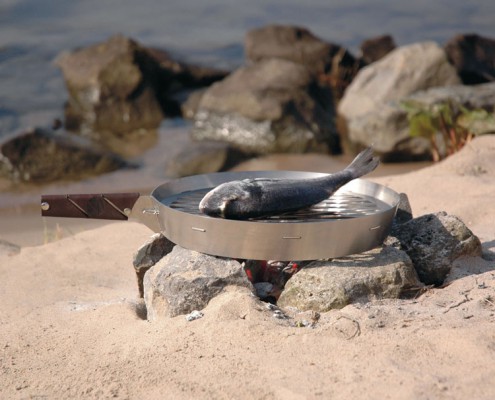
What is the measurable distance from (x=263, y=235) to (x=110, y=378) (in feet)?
3.22

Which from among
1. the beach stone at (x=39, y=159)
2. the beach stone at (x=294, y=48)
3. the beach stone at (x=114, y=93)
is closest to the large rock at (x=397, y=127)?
the beach stone at (x=294, y=48)

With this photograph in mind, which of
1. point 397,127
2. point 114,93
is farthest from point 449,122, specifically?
point 114,93

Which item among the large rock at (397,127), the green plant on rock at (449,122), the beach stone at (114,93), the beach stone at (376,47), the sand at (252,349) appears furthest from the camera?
the beach stone at (376,47)

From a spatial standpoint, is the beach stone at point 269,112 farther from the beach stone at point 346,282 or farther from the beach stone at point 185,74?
the beach stone at point 346,282

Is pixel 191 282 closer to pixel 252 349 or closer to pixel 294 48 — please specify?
pixel 252 349

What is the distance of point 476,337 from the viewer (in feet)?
10.1

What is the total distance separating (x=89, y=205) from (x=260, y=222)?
1.07 meters

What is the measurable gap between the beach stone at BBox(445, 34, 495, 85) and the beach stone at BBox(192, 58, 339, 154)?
2.18 m

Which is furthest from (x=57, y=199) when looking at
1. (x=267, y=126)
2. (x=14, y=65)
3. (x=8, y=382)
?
(x=14, y=65)

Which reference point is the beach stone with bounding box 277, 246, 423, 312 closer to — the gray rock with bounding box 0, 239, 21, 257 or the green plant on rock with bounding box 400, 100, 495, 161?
the gray rock with bounding box 0, 239, 21, 257

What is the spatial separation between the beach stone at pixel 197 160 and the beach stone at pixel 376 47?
450cm

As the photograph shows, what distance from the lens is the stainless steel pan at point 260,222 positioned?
3387 millimetres

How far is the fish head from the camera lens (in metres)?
3.51

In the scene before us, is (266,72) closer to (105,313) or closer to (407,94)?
(407,94)
